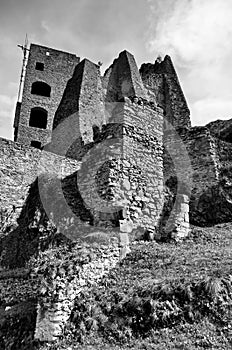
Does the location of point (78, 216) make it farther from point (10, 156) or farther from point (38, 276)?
point (10, 156)

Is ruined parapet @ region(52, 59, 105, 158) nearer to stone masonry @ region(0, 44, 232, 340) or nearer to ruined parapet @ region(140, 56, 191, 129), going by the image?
stone masonry @ region(0, 44, 232, 340)

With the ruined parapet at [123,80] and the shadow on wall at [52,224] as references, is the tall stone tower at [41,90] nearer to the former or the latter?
the ruined parapet at [123,80]

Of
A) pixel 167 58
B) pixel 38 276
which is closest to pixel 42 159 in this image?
pixel 38 276

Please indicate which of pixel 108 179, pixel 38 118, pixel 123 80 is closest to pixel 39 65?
pixel 38 118

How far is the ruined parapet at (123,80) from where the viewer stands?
25406 millimetres

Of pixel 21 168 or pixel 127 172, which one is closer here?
pixel 127 172

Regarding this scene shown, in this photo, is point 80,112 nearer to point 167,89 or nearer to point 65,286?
point 167,89

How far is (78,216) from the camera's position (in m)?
9.37

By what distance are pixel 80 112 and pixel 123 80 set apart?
19.9ft

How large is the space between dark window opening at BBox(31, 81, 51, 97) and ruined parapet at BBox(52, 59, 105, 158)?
746 cm

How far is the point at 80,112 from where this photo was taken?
21.6 meters

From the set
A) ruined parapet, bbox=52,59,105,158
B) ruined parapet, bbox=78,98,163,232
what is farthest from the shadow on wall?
ruined parapet, bbox=52,59,105,158

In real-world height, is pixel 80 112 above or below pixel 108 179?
above

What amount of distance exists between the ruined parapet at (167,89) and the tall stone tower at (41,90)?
777 cm
